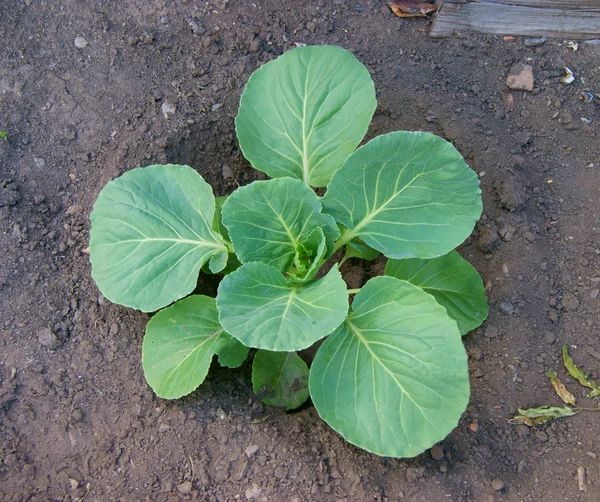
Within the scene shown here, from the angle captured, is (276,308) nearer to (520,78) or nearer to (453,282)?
(453,282)

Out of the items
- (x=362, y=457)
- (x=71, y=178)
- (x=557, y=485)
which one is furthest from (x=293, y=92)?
(x=557, y=485)

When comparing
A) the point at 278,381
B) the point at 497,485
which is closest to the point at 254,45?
the point at 278,381

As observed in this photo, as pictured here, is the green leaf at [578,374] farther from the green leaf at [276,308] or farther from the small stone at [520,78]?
the small stone at [520,78]

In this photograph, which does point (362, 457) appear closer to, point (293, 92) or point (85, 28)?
point (293, 92)

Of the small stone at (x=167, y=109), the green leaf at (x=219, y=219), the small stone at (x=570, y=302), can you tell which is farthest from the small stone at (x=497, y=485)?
the small stone at (x=167, y=109)

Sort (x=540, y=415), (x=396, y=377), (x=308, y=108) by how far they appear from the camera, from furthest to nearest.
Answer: (x=308, y=108)
(x=540, y=415)
(x=396, y=377)

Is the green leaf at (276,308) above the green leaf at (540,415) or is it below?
above
